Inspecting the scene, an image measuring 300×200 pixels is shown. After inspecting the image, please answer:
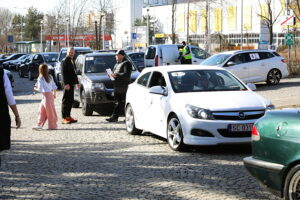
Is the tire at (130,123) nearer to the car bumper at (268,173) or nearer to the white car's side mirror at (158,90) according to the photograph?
the white car's side mirror at (158,90)

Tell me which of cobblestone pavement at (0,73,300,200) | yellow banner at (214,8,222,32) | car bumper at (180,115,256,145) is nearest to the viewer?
cobblestone pavement at (0,73,300,200)

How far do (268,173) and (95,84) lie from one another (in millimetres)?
11311

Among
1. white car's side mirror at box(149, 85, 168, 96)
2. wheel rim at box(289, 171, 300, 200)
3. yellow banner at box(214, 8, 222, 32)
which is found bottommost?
wheel rim at box(289, 171, 300, 200)

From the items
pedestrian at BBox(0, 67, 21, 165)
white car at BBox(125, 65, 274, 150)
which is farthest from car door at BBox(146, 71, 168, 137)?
pedestrian at BBox(0, 67, 21, 165)

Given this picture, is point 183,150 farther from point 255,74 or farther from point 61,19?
point 61,19

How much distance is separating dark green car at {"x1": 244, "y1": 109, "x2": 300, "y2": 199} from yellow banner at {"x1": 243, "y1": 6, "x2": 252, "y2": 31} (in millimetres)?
89353

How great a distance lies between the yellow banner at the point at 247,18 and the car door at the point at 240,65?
69.3 metres

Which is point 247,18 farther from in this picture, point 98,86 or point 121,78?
point 121,78

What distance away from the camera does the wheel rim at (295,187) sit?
19.4 ft

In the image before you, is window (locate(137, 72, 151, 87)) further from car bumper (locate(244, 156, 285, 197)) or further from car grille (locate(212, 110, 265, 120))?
car bumper (locate(244, 156, 285, 197))

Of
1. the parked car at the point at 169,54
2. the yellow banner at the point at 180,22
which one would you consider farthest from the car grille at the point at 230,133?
the yellow banner at the point at 180,22

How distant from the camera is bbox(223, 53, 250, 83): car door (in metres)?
25.7

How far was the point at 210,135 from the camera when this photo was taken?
33.3 feet

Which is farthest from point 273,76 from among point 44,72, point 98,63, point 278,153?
point 278,153
